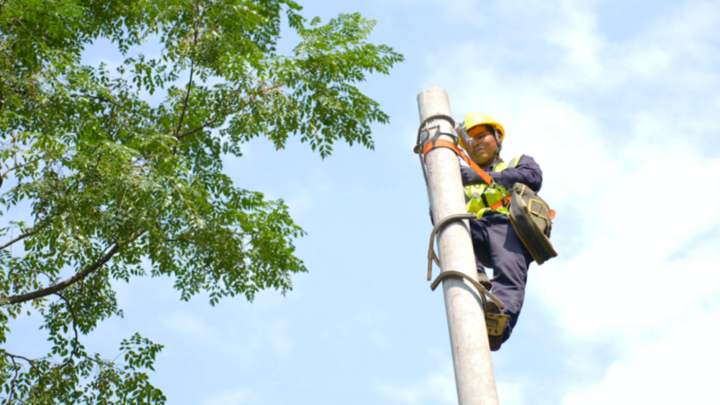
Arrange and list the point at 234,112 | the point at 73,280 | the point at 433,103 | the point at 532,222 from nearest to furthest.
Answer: the point at 433,103 < the point at 532,222 < the point at 73,280 < the point at 234,112

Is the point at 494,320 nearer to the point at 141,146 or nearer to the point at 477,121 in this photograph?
the point at 477,121

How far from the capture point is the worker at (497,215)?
3.27m

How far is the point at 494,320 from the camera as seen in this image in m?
2.89

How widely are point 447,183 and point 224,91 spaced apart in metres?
7.33

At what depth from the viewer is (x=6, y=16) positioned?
8.02m

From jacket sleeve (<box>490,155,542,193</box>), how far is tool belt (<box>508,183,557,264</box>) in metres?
0.10

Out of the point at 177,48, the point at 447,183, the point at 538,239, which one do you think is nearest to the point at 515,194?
the point at 538,239

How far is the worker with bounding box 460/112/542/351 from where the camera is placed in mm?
3273

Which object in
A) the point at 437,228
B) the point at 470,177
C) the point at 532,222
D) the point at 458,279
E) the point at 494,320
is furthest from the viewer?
the point at 532,222

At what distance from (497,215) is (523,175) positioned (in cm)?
28

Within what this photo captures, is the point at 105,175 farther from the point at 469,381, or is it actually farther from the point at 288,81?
the point at 469,381

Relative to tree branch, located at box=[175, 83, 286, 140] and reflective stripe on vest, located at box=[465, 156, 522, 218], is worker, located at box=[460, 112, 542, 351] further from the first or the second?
tree branch, located at box=[175, 83, 286, 140]

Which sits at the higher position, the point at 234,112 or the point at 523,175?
the point at 234,112

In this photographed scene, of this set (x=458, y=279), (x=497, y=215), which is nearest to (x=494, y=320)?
(x=458, y=279)
